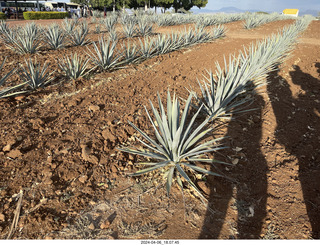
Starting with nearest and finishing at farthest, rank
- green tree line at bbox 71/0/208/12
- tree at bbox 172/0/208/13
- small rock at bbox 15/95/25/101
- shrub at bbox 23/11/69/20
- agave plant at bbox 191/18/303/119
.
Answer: agave plant at bbox 191/18/303/119, small rock at bbox 15/95/25/101, shrub at bbox 23/11/69/20, green tree line at bbox 71/0/208/12, tree at bbox 172/0/208/13

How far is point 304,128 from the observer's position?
9.98ft

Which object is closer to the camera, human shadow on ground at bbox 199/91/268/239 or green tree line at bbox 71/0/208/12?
human shadow on ground at bbox 199/91/268/239

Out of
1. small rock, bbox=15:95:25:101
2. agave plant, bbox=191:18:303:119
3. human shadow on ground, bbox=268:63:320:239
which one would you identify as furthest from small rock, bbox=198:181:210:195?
A: small rock, bbox=15:95:25:101

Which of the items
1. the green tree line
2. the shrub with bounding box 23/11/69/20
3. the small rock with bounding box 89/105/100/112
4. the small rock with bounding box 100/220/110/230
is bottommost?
the small rock with bounding box 100/220/110/230

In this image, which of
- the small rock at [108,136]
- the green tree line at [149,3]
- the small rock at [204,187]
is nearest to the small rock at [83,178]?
the small rock at [108,136]

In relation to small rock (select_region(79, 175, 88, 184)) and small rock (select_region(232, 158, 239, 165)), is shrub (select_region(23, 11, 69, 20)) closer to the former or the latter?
small rock (select_region(79, 175, 88, 184))

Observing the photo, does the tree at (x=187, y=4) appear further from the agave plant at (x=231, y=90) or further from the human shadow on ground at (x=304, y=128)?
the human shadow on ground at (x=304, y=128)

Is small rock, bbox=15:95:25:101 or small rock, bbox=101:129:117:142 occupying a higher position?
small rock, bbox=15:95:25:101

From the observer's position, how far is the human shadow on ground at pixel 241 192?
1.67 m

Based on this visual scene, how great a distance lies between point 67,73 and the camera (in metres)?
4.32

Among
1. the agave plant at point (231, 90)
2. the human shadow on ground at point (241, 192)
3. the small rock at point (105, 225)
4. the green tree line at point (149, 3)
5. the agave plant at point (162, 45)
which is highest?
the green tree line at point (149, 3)

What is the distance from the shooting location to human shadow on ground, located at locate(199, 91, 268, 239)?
1.67 metres

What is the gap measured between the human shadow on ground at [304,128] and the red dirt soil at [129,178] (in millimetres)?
14

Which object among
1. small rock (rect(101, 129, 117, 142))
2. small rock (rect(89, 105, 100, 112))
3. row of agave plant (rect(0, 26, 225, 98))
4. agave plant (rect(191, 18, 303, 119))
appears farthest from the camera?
row of agave plant (rect(0, 26, 225, 98))
